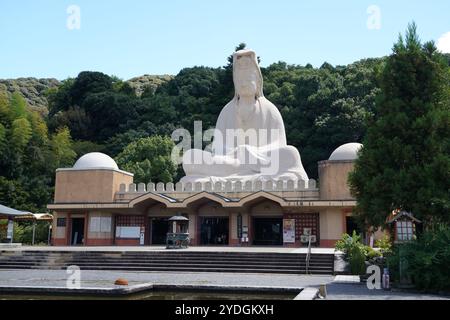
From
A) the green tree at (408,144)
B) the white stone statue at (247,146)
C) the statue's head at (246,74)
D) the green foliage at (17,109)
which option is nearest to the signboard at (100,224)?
the white stone statue at (247,146)

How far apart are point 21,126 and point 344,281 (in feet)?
110

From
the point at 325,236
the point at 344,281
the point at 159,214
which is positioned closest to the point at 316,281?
the point at 344,281

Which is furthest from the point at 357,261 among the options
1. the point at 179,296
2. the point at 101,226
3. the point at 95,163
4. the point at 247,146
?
the point at 95,163

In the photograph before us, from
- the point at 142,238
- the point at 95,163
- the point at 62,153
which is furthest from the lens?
the point at 62,153

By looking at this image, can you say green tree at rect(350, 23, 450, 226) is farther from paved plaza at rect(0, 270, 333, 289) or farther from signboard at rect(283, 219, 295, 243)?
signboard at rect(283, 219, 295, 243)

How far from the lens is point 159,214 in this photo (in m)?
26.5

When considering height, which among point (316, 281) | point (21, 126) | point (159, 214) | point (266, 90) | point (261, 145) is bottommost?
point (316, 281)

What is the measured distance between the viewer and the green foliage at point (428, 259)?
461 inches

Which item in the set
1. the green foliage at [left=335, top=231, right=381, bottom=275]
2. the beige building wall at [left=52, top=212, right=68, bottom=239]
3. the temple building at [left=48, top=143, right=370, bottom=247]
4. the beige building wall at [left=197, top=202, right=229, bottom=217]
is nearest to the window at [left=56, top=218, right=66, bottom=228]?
the temple building at [left=48, top=143, right=370, bottom=247]

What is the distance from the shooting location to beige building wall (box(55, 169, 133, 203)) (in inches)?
1043

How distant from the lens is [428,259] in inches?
455

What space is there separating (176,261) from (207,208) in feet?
26.8

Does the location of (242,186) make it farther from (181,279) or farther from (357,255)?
(181,279)
